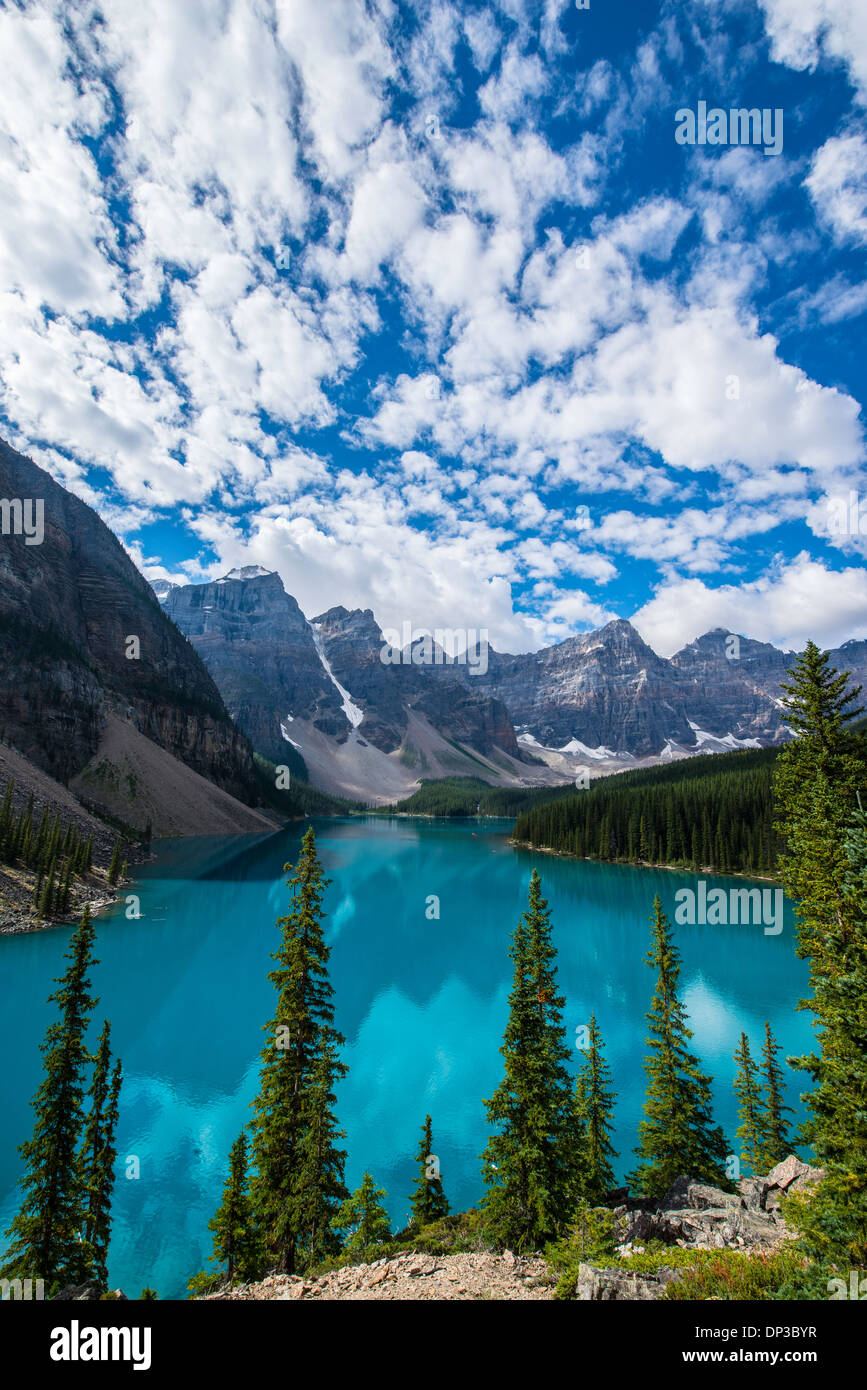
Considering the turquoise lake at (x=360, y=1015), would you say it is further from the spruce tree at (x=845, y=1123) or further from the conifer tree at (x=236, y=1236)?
the spruce tree at (x=845, y=1123)

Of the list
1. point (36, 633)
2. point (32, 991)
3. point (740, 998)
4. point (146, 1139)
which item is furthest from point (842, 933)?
point (36, 633)

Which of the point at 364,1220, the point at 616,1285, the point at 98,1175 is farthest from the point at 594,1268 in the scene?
the point at 98,1175

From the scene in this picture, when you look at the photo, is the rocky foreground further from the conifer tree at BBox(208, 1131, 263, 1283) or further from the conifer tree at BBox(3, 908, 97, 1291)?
the conifer tree at BBox(3, 908, 97, 1291)

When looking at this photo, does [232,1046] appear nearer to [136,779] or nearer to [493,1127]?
[493,1127]

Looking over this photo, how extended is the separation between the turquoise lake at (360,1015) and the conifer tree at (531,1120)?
6080 mm

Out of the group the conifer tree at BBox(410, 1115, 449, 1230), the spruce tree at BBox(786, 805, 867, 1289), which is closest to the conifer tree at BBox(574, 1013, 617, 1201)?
the conifer tree at BBox(410, 1115, 449, 1230)

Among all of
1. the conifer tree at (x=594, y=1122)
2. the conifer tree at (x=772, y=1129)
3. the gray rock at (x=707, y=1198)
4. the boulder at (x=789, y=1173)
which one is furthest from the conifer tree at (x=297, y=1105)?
the conifer tree at (x=772, y=1129)

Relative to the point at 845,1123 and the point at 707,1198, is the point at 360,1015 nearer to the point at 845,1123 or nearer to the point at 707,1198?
the point at 707,1198

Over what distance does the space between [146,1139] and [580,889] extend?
2639 inches

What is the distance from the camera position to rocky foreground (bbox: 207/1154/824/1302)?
7574 millimetres

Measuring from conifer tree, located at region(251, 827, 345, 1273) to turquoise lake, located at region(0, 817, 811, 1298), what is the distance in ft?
11.1

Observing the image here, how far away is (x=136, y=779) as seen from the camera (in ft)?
364

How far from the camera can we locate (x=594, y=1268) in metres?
7.57

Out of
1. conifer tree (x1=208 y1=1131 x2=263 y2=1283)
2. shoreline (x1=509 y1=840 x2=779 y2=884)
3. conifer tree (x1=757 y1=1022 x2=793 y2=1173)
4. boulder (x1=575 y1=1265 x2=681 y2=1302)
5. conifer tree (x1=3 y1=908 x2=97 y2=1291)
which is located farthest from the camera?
shoreline (x1=509 y1=840 x2=779 y2=884)
